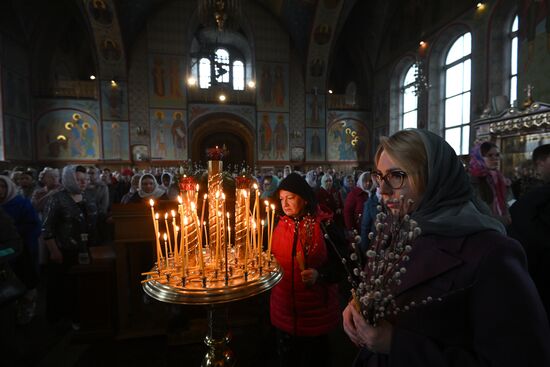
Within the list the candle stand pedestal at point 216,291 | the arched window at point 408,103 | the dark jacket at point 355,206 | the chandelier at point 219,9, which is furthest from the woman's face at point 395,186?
the arched window at point 408,103

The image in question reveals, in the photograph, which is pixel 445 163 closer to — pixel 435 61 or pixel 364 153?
pixel 435 61

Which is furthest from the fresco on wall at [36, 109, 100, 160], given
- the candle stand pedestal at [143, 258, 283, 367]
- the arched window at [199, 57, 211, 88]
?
the candle stand pedestal at [143, 258, 283, 367]

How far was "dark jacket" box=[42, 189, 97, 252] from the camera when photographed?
290 cm

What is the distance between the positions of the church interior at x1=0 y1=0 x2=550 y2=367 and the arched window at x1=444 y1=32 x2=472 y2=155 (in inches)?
2.2

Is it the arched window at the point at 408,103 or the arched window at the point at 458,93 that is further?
the arched window at the point at 408,103

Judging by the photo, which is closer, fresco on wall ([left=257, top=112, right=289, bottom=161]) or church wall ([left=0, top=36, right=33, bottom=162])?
church wall ([left=0, top=36, right=33, bottom=162])

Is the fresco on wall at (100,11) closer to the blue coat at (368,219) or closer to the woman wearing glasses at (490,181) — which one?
Result: the blue coat at (368,219)

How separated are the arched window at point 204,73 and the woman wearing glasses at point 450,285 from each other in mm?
15578

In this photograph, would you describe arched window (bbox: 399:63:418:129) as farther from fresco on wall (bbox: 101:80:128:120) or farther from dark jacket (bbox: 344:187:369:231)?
fresco on wall (bbox: 101:80:128:120)

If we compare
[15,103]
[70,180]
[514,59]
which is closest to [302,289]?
[70,180]

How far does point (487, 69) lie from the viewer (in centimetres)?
892

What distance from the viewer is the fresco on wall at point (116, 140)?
13148mm

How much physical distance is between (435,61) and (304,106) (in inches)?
248

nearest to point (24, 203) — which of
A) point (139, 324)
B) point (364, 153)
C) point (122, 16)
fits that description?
point (139, 324)
